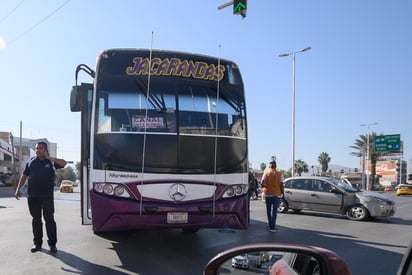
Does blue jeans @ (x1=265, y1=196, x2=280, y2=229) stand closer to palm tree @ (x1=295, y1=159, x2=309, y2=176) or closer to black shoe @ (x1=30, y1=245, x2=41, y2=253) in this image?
black shoe @ (x1=30, y1=245, x2=41, y2=253)

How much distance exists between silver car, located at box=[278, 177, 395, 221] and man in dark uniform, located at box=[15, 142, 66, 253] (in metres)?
9.75

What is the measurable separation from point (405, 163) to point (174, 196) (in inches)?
5686

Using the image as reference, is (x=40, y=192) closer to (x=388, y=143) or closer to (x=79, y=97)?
(x=79, y=97)

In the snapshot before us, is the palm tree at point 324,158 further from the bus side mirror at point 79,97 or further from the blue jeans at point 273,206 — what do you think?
the bus side mirror at point 79,97

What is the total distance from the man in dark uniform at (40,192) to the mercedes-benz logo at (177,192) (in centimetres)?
221

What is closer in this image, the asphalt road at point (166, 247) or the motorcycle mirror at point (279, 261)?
the motorcycle mirror at point (279, 261)

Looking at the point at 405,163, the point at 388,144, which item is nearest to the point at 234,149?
the point at 388,144

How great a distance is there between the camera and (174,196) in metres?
6.19

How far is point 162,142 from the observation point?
6.36 m

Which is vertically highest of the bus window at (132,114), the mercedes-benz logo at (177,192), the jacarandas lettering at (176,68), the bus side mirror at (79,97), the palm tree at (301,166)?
the jacarandas lettering at (176,68)

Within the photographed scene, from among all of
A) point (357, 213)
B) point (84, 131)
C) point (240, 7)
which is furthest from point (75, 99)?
point (357, 213)

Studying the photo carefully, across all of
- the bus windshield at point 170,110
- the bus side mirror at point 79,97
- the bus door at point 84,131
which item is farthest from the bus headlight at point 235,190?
the bus side mirror at point 79,97

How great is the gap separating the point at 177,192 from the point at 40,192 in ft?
7.92

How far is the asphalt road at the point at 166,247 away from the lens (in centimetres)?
596
